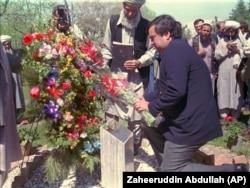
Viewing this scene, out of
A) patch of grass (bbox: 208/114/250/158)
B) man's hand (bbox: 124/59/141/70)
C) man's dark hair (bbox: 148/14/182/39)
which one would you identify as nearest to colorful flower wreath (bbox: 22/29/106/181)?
man's hand (bbox: 124/59/141/70)

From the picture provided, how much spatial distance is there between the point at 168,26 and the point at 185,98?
652 mm

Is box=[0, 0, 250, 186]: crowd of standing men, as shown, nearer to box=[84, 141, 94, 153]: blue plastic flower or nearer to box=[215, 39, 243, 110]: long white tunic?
box=[84, 141, 94, 153]: blue plastic flower

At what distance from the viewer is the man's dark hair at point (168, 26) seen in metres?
3.41

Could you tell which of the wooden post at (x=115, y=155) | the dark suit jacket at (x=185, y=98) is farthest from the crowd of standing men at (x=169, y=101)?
the wooden post at (x=115, y=155)

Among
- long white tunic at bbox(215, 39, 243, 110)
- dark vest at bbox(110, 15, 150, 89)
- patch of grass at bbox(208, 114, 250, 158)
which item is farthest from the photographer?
long white tunic at bbox(215, 39, 243, 110)

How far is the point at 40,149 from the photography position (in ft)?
17.0

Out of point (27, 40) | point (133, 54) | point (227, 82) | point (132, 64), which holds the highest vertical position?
point (27, 40)

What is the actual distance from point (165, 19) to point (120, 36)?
4.62ft

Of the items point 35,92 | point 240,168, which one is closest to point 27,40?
point 35,92

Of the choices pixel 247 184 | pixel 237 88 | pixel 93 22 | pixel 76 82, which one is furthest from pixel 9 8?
pixel 247 184

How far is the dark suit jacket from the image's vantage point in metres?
3.28

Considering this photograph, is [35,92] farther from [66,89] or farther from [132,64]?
[132,64]

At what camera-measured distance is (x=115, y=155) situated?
3697 mm

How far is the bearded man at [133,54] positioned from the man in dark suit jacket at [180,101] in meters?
1.02
